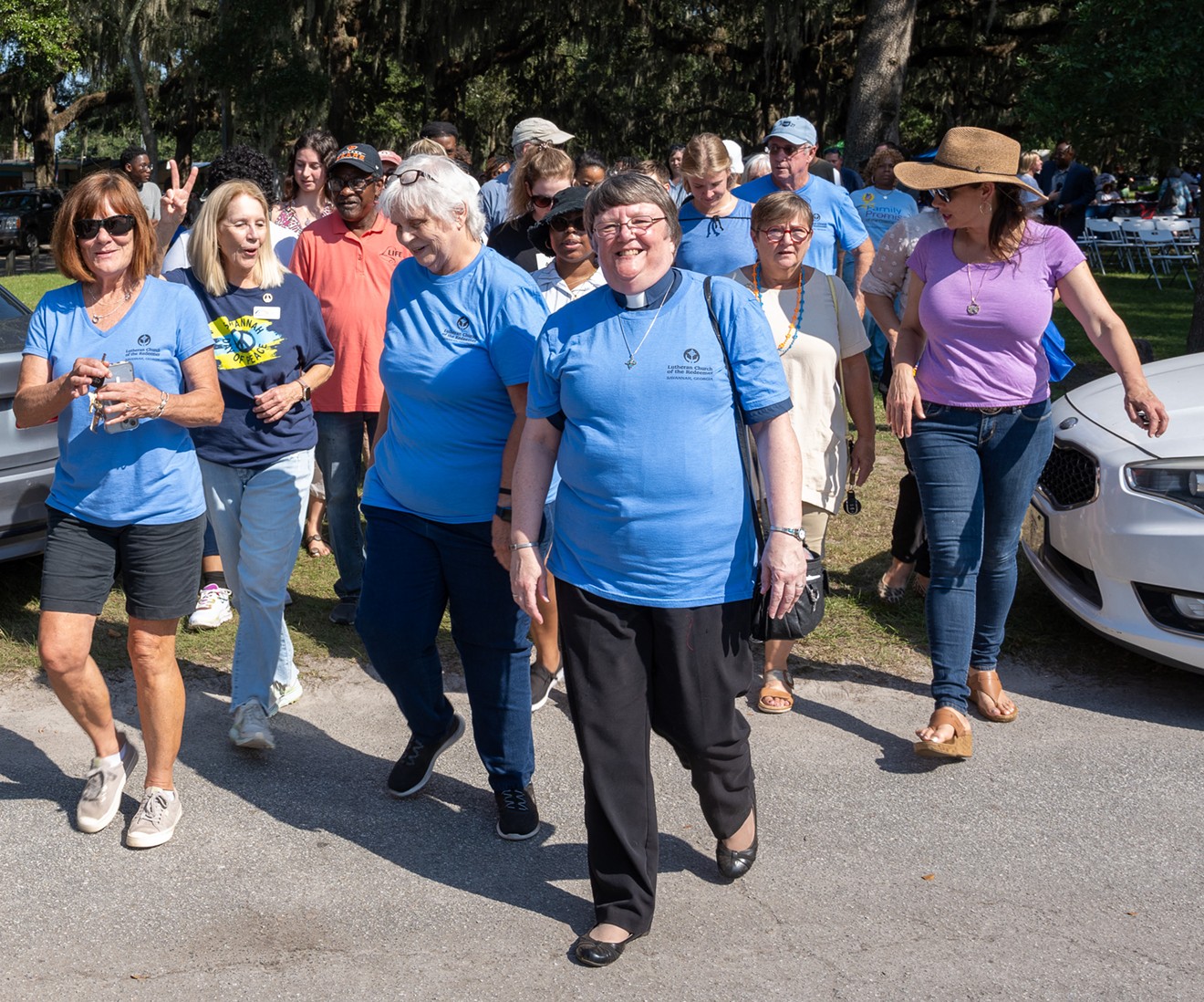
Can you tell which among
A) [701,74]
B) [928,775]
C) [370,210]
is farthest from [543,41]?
[928,775]

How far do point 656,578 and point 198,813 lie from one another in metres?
1.73

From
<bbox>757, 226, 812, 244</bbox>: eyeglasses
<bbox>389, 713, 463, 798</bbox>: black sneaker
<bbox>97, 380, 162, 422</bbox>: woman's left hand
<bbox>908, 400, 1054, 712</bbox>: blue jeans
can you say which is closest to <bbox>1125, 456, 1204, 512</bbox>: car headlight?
<bbox>908, 400, 1054, 712</bbox>: blue jeans

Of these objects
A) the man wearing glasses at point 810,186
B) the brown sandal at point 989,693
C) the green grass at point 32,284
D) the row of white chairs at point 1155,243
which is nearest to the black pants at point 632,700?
the brown sandal at point 989,693

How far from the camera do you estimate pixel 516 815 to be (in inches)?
149

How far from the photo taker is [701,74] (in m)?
29.8

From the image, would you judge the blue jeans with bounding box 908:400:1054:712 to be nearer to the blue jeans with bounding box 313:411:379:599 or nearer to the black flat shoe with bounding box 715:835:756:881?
the black flat shoe with bounding box 715:835:756:881

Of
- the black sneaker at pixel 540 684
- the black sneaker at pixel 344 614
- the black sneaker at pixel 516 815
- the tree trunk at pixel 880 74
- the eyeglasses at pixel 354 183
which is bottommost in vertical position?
the black sneaker at pixel 344 614

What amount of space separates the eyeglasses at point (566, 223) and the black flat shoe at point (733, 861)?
2.20 m

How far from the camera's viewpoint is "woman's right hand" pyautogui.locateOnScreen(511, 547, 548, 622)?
3203 mm

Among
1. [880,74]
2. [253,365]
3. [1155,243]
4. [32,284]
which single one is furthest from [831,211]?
[32,284]

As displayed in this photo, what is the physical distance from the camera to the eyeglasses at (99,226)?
354cm

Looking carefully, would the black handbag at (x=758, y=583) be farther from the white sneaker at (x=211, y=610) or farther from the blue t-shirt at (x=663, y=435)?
the white sneaker at (x=211, y=610)

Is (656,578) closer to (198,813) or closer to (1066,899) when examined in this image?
(1066,899)

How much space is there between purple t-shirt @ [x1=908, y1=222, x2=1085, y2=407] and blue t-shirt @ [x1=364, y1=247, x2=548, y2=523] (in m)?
1.41
